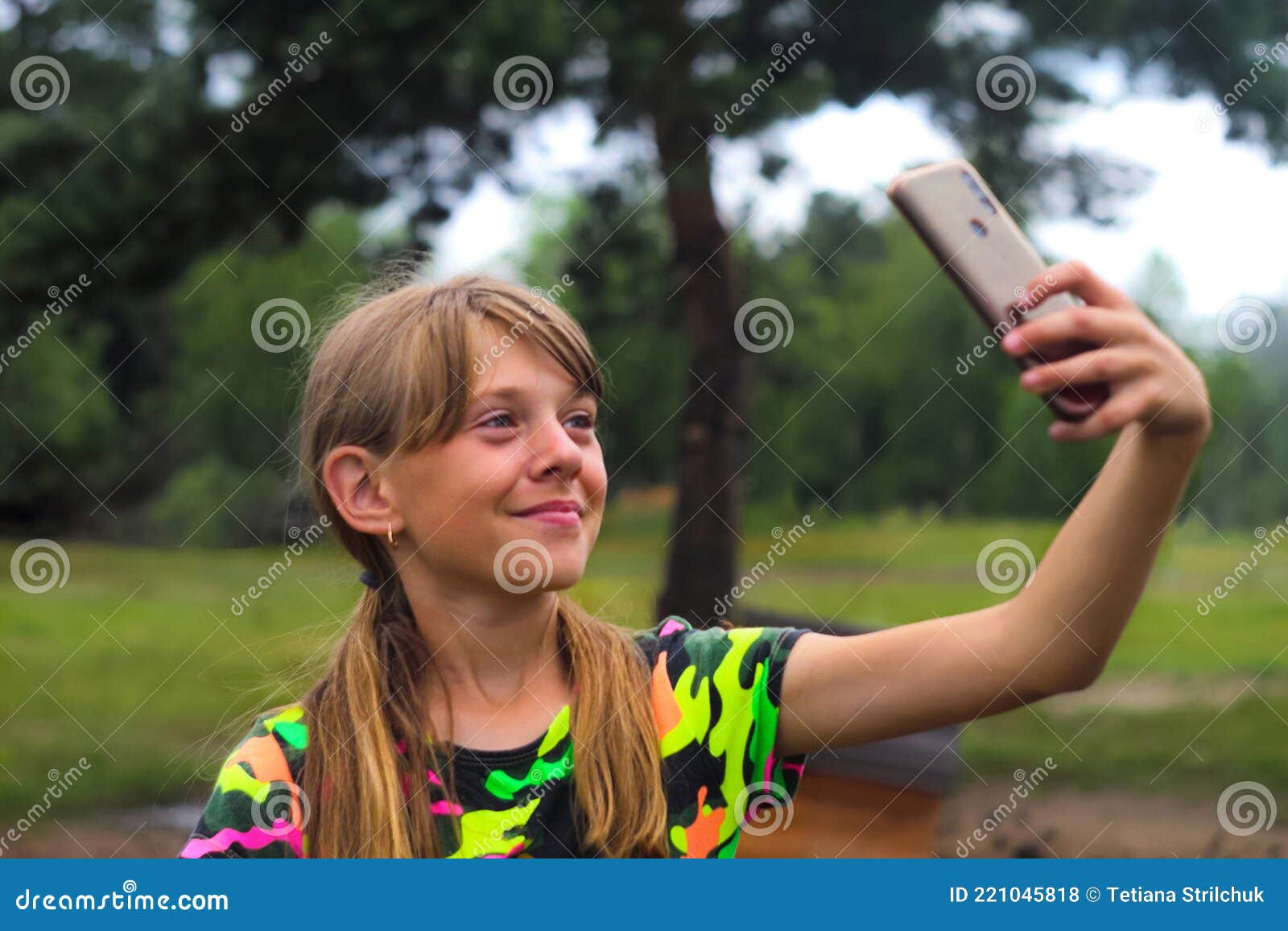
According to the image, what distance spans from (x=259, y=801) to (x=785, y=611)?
268 inches

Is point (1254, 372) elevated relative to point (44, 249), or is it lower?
elevated

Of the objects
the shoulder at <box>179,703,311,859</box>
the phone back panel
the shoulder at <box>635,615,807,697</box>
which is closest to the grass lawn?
the shoulder at <box>635,615,807,697</box>

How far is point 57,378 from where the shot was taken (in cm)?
1518

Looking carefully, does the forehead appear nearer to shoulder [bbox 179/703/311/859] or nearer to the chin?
the chin

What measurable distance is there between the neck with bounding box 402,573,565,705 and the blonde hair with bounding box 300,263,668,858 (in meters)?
0.03

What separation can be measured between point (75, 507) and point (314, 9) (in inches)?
569

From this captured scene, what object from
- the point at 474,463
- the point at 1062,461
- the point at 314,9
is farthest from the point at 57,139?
the point at 1062,461

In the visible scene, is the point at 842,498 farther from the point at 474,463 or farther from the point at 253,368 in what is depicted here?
the point at 474,463

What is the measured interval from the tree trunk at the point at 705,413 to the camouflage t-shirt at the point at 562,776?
17.7ft

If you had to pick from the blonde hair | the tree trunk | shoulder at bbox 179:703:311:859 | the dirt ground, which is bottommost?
the dirt ground

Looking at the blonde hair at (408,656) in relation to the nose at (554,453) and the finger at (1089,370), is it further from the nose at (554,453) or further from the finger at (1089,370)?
the finger at (1089,370)

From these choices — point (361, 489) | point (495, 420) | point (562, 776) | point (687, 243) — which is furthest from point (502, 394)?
point (687, 243)

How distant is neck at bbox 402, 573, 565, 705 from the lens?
2.08 meters

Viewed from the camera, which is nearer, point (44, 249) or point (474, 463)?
point (474, 463)
